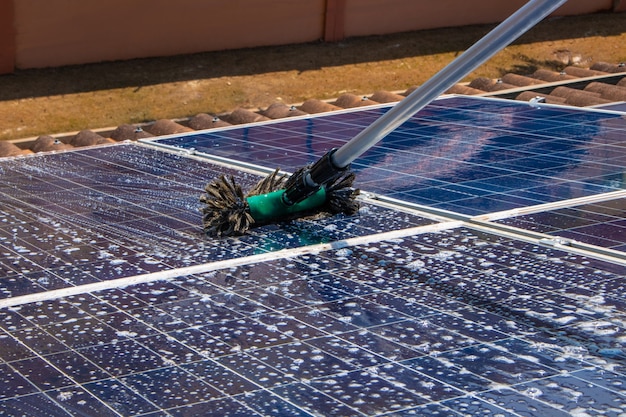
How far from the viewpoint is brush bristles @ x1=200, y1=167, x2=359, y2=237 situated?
6.49 metres

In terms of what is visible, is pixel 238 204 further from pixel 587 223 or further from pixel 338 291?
pixel 587 223

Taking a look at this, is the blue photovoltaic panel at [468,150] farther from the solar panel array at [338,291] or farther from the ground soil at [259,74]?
the ground soil at [259,74]

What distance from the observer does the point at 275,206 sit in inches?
265

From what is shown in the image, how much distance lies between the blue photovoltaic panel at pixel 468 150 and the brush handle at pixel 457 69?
0.94m

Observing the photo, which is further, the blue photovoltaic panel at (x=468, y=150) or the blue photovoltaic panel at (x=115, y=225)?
the blue photovoltaic panel at (x=468, y=150)

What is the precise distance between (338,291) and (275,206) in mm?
1463

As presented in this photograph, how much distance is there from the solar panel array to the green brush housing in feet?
0.30

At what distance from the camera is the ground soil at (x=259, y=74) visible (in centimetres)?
1705

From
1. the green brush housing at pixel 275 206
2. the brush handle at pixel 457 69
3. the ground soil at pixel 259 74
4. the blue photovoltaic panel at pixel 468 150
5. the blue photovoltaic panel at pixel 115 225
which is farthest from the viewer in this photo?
the ground soil at pixel 259 74

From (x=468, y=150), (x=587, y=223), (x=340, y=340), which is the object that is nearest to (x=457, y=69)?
(x=587, y=223)

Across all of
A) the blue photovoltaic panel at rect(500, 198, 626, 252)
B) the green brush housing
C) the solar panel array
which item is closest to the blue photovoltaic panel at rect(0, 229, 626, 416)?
the solar panel array

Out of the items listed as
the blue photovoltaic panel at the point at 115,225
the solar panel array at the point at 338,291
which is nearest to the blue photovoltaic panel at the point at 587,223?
the solar panel array at the point at 338,291

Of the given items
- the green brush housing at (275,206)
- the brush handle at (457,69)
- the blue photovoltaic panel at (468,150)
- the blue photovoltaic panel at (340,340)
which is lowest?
the blue photovoltaic panel at (340,340)

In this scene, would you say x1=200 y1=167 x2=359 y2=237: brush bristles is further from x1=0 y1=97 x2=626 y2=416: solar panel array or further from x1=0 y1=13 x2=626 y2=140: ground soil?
x1=0 y1=13 x2=626 y2=140: ground soil
